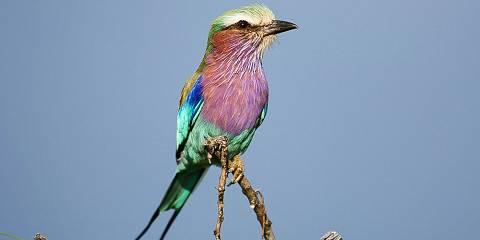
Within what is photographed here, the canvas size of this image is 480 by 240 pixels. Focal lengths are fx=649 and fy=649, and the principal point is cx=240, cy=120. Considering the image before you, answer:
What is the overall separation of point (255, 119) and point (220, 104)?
216 mm

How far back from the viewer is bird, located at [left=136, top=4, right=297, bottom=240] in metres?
3.62

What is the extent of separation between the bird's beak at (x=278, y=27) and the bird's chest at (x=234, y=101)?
0.93 feet

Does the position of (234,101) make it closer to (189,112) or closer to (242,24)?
(189,112)

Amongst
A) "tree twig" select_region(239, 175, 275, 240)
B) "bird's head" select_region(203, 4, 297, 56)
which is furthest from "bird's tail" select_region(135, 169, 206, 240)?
"tree twig" select_region(239, 175, 275, 240)

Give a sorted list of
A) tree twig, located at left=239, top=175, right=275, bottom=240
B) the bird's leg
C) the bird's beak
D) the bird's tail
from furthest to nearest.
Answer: the bird's tail, the bird's beak, the bird's leg, tree twig, located at left=239, top=175, right=275, bottom=240

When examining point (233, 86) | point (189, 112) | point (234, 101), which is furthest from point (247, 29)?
point (189, 112)

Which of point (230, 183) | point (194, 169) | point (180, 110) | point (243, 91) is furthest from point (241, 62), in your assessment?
point (230, 183)

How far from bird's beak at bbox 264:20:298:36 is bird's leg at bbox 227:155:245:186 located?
0.76 m

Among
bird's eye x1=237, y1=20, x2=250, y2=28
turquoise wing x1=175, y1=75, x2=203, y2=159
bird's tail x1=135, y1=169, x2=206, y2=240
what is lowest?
bird's tail x1=135, y1=169, x2=206, y2=240

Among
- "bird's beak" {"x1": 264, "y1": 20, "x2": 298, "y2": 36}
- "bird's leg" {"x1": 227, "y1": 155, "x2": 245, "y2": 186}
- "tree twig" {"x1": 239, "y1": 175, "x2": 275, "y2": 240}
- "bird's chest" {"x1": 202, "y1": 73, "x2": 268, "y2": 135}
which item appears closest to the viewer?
"tree twig" {"x1": 239, "y1": 175, "x2": 275, "y2": 240}

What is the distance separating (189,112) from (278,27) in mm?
713

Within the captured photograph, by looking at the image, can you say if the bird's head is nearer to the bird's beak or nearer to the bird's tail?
the bird's beak

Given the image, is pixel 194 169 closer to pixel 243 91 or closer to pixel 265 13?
pixel 243 91

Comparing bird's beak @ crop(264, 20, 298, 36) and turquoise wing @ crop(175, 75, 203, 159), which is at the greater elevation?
bird's beak @ crop(264, 20, 298, 36)
